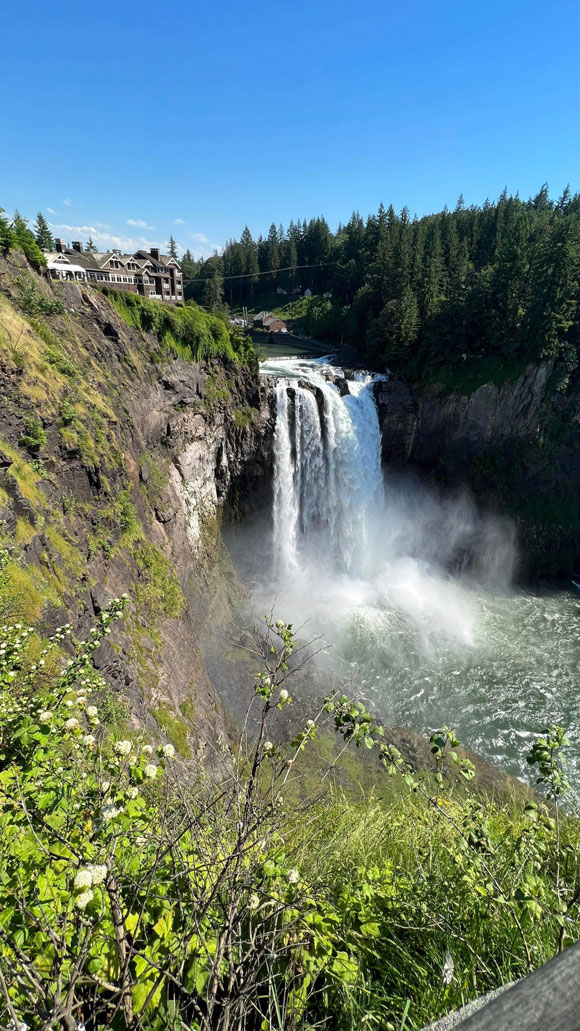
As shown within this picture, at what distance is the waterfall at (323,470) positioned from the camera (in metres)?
25.4

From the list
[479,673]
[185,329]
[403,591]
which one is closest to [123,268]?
[185,329]

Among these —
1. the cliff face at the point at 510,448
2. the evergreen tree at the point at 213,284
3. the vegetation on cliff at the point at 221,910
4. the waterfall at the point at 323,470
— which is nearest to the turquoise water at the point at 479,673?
the waterfall at the point at 323,470

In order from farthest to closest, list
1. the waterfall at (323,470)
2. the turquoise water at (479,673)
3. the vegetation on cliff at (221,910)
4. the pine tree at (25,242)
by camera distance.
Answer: the waterfall at (323,470) < the turquoise water at (479,673) < the pine tree at (25,242) < the vegetation on cliff at (221,910)

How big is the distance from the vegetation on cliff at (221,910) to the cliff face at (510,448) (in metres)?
28.3

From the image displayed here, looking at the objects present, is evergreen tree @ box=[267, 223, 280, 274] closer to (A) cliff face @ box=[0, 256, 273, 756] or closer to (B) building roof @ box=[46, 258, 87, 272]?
(B) building roof @ box=[46, 258, 87, 272]

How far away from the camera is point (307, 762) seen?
13898 mm

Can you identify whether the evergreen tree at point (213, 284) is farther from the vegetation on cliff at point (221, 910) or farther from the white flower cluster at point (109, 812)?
the white flower cluster at point (109, 812)

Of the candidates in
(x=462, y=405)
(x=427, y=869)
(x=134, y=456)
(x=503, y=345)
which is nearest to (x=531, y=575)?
(x=462, y=405)

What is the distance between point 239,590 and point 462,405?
1997 centimetres

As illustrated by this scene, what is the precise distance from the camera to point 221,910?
2643 mm

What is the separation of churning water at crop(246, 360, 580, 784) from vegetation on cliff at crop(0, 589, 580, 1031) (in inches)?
Answer: 586

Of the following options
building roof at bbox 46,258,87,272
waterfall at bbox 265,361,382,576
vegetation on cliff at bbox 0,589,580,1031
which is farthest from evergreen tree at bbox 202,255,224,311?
vegetation on cliff at bbox 0,589,580,1031

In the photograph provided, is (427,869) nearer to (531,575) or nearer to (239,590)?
(239,590)

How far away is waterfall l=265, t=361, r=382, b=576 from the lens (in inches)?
1001
